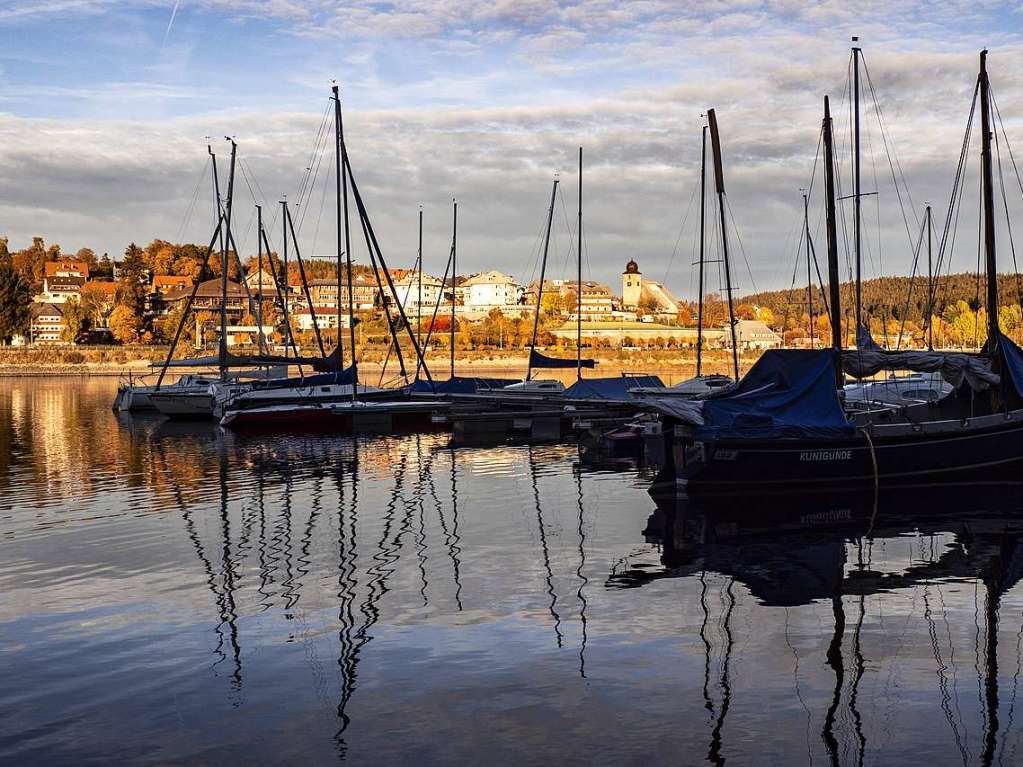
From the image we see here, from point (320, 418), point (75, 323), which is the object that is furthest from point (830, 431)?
point (75, 323)

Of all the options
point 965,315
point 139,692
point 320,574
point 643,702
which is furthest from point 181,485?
point 965,315

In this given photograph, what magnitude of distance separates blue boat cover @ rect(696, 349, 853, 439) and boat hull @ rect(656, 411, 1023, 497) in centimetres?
31

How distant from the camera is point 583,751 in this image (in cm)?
1030

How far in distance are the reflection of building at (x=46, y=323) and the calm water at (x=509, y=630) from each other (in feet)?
564

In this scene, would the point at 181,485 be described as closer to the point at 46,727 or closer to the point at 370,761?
the point at 46,727

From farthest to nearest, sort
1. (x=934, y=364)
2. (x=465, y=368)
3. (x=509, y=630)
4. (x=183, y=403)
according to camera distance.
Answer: (x=465, y=368) < (x=183, y=403) < (x=934, y=364) < (x=509, y=630)

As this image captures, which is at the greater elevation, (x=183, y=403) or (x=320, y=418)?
(x=183, y=403)

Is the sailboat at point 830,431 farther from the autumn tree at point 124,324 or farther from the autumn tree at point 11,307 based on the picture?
the autumn tree at point 124,324

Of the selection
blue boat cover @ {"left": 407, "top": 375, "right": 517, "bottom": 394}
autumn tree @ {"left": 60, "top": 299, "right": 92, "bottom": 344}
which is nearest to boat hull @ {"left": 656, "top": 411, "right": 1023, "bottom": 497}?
blue boat cover @ {"left": 407, "top": 375, "right": 517, "bottom": 394}

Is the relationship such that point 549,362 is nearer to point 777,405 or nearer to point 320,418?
point 320,418

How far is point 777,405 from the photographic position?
26.6 metres

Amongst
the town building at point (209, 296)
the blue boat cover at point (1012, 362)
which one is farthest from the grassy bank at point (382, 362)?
the blue boat cover at point (1012, 362)

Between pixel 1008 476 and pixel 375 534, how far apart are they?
1790cm

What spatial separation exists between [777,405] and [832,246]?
25.6ft
